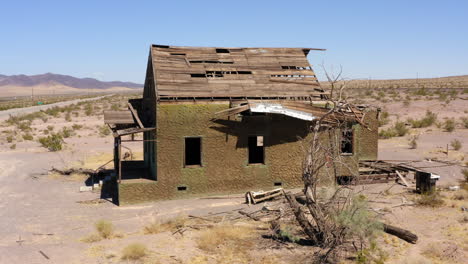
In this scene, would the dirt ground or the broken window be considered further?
the broken window

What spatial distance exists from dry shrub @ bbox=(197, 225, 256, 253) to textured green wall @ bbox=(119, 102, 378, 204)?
3.26 meters

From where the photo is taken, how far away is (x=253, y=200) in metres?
14.1

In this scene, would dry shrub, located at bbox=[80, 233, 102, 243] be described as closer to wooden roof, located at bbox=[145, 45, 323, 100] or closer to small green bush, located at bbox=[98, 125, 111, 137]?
wooden roof, located at bbox=[145, 45, 323, 100]

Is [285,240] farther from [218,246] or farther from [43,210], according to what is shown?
[43,210]

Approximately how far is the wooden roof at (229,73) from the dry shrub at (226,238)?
16.7 feet

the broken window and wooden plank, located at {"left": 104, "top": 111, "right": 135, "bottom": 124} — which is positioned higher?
the broken window

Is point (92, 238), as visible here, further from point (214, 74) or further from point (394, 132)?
point (394, 132)

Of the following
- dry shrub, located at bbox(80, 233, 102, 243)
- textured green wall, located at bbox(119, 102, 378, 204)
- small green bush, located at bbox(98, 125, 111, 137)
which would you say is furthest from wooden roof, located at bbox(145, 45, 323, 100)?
small green bush, located at bbox(98, 125, 111, 137)

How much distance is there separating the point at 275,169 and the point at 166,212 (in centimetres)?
424

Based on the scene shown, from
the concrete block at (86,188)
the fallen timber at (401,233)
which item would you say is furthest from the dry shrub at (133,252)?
the concrete block at (86,188)

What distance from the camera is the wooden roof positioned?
1519 cm

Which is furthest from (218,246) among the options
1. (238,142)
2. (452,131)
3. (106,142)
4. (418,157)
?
(452,131)

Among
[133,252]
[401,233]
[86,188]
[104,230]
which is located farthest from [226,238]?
[86,188]

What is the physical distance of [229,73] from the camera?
16391 mm
